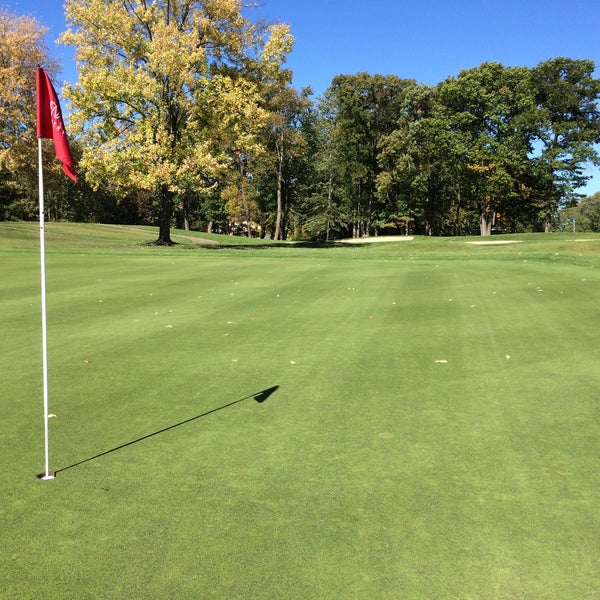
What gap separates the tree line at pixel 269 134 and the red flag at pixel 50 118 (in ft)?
80.2

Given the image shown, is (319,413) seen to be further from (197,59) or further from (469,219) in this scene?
(469,219)

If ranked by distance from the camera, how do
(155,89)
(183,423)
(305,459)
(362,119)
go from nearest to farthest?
1. (305,459)
2. (183,423)
3. (155,89)
4. (362,119)

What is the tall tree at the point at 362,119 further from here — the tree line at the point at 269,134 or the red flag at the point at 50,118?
the red flag at the point at 50,118

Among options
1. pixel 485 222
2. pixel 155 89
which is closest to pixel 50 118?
pixel 155 89

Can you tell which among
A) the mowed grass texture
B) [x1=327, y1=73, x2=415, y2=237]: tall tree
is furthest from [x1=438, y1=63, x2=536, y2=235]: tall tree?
the mowed grass texture

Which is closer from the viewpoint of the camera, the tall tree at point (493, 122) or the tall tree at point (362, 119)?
the tall tree at point (493, 122)

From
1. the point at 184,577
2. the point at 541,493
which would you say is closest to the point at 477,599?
the point at 541,493

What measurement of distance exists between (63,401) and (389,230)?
222ft

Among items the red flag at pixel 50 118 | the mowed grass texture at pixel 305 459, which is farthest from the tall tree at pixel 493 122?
the red flag at pixel 50 118

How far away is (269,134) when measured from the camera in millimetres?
55469

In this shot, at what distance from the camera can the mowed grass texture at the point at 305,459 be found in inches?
103

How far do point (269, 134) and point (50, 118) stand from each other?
5402cm

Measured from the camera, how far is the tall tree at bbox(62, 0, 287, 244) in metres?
27.4

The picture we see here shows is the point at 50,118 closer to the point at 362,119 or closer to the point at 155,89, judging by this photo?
the point at 155,89
